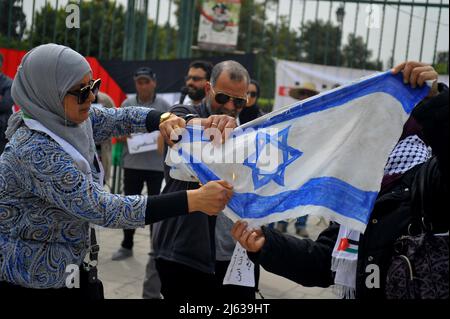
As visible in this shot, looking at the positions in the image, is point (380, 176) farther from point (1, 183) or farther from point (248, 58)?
point (248, 58)

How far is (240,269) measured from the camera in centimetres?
252

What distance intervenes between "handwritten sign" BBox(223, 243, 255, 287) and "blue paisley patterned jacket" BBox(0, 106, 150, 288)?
1.99ft

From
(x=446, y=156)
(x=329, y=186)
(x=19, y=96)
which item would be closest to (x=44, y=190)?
(x=19, y=96)

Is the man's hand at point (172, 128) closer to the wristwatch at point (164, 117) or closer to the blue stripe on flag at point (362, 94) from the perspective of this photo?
the wristwatch at point (164, 117)

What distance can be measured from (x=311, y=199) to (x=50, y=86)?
109 cm

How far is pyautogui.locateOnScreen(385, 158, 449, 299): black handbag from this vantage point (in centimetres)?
161

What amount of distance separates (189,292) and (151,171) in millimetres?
3001

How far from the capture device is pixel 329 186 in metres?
2.00

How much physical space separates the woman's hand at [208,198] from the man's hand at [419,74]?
77 cm

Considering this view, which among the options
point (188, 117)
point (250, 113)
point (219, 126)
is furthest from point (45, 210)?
point (250, 113)

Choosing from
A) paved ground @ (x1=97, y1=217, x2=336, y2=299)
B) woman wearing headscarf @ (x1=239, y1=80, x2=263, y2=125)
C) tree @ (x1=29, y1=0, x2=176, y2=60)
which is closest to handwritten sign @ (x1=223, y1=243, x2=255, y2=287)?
woman wearing headscarf @ (x1=239, y1=80, x2=263, y2=125)

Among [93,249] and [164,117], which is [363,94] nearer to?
[164,117]

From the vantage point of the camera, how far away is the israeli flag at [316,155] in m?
1.89

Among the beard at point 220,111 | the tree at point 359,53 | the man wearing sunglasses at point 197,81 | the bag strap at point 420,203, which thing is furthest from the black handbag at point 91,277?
Result: the tree at point 359,53
